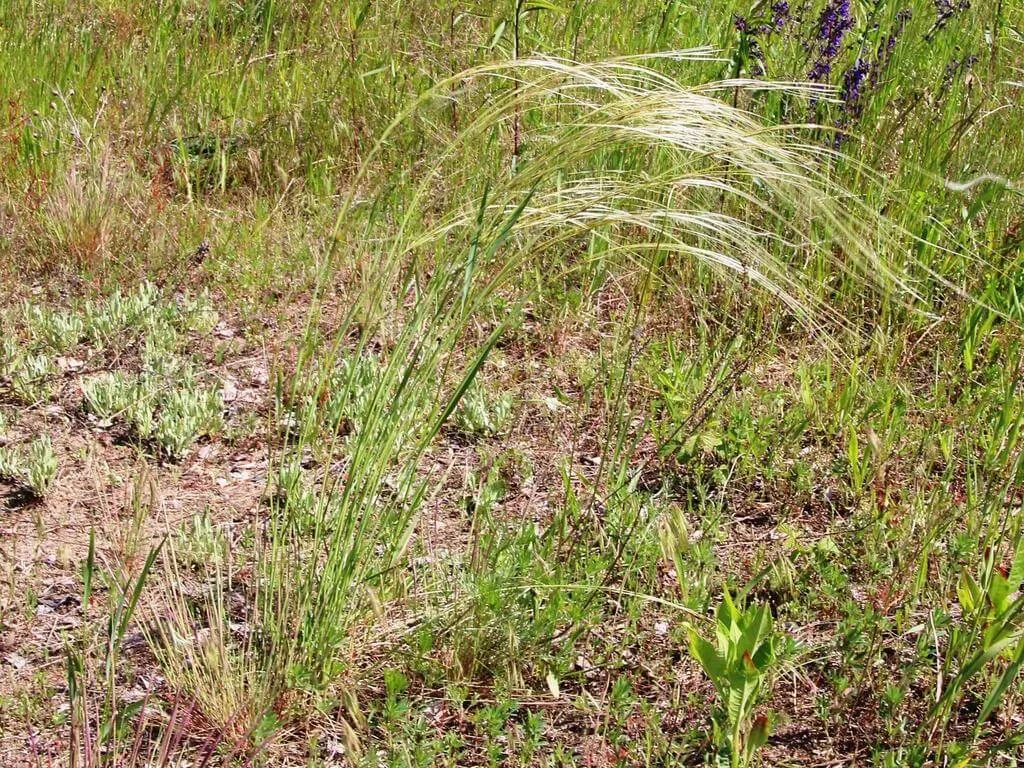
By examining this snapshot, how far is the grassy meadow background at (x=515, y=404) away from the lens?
2051mm

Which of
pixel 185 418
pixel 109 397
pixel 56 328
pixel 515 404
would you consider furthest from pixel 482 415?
pixel 56 328

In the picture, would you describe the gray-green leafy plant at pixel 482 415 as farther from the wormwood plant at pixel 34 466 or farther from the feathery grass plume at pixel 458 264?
the wormwood plant at pixel 34 466

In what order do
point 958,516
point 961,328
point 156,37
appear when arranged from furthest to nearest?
point 156,37, point 961,328, point 958,516

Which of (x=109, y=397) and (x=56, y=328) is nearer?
(x=109, y=397)

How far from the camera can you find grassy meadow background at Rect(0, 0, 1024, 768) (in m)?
2.05

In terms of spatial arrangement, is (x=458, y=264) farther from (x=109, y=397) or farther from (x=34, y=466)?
(x=109, y=397)

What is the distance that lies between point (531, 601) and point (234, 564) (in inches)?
30.2

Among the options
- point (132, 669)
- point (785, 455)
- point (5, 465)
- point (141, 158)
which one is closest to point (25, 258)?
point (141, 158)

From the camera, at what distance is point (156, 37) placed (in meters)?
5.18

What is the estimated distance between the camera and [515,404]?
10.7 ft

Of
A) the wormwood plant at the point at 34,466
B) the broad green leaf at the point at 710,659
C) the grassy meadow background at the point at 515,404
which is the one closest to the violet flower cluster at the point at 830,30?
the grassy meadow background at the point at 515,404

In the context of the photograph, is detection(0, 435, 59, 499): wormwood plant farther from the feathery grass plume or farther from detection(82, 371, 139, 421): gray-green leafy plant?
the feathery grass plume

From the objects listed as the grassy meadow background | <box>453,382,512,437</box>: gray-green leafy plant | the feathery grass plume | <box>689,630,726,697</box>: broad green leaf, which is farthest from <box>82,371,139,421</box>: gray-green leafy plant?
<box>689,630,726,697</box>: broad green leaf

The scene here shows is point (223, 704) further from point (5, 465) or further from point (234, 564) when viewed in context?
point (5, 465)
